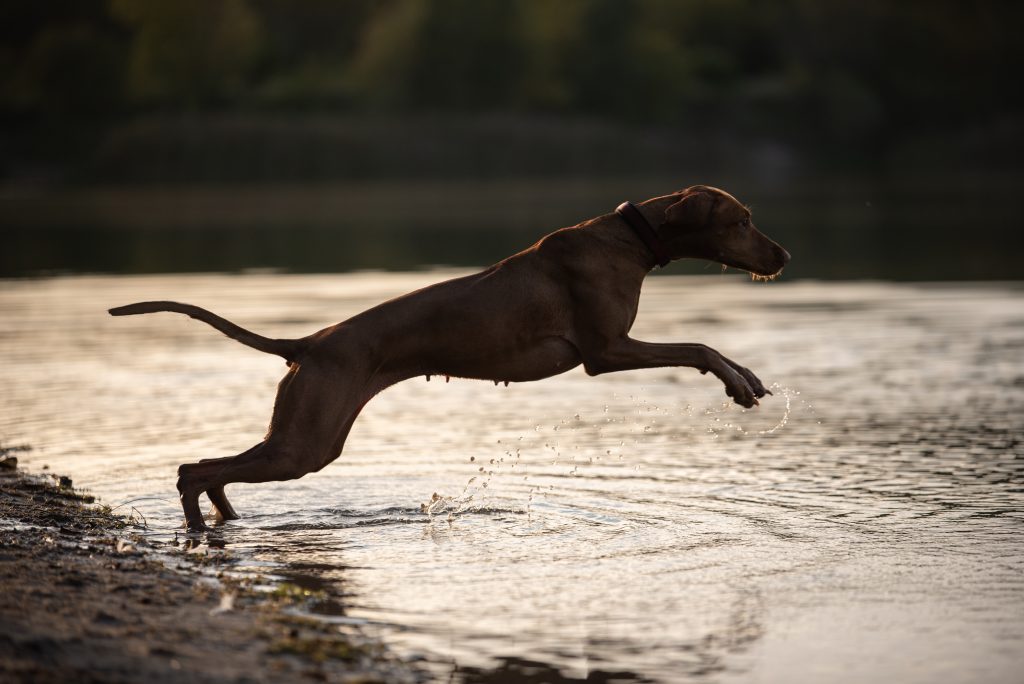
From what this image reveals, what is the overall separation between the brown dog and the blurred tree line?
6121cm

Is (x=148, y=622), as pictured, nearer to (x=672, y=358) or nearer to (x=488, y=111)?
(x=672, y=358)

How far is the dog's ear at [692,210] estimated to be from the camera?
8469 mm

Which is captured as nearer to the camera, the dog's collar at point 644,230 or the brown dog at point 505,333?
the brown dog at point 505,333

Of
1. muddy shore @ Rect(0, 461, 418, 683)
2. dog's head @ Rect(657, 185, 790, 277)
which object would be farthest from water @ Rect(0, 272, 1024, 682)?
dog's head @ Rect(657, 185, 790, 277)

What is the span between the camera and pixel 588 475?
946cm

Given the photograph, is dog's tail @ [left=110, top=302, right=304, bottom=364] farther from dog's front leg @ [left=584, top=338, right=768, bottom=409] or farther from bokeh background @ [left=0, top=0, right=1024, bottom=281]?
bokeh background @ [left=0, top=0, right=1024, bottom=281]

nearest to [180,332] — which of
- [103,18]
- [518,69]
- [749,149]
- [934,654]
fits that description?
[934,654]

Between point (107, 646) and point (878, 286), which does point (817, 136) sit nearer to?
point (878, 286)

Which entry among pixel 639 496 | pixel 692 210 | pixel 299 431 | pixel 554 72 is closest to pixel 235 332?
pixel 299 431

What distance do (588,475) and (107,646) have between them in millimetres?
4267

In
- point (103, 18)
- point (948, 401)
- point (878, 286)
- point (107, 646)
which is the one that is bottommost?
point (107, 646)

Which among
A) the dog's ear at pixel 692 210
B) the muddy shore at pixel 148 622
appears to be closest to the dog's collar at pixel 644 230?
the dog's ear at pixel 692 210

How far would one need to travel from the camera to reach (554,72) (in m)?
84.5

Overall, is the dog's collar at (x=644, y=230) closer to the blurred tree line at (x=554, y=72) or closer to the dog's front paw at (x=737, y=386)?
the dog's front paw at (x=737, y=386)
